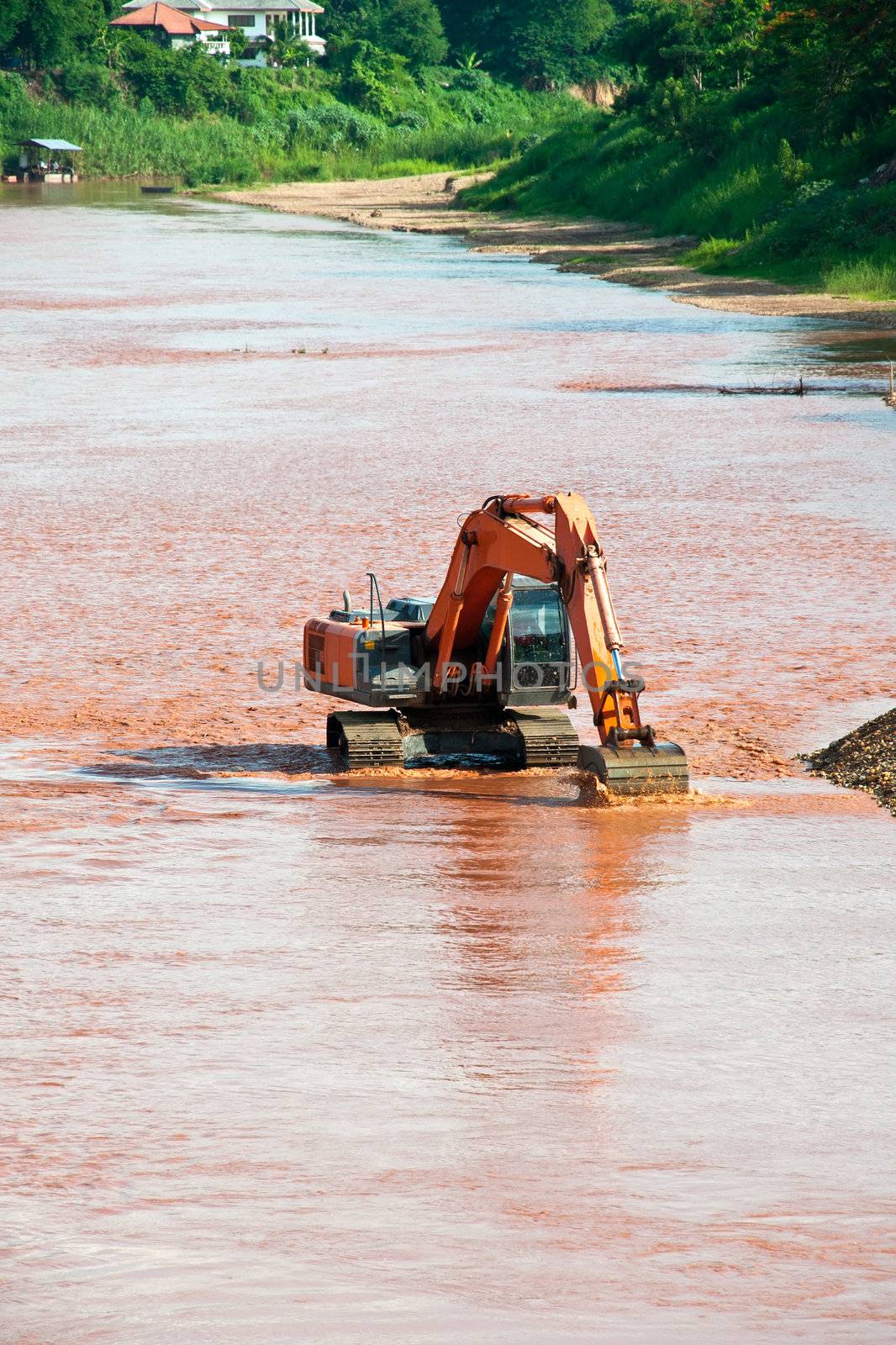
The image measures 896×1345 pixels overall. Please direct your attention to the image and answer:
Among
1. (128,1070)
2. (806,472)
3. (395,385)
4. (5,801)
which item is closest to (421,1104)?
(128,1070)

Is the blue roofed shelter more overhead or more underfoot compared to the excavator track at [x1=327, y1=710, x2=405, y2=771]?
more overhead

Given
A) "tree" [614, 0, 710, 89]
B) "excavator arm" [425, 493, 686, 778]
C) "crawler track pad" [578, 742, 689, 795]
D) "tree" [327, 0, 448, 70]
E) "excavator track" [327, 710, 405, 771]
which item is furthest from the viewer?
"tree" [327, 0, 448, 70]

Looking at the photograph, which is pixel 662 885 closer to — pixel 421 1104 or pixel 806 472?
pixel 421 1104

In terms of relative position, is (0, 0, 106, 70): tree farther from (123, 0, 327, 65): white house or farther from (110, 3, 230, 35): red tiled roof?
(123, 0, 327, 65): white house

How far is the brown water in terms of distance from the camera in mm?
6469

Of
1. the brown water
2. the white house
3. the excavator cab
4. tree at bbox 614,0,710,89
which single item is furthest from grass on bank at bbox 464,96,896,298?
the white house

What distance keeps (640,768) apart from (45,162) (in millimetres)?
117658

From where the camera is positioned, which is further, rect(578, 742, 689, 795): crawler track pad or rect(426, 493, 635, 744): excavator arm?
rect(578, 742, 689, 795): crawler track pad

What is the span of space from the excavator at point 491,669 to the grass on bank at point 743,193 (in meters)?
36.4

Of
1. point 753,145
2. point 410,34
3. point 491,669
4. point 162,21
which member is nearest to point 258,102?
point 410,34

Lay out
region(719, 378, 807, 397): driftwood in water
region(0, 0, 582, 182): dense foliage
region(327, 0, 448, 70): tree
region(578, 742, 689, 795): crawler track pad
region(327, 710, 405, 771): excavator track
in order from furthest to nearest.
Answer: region(327, 0, 448, 70): tree → region(0, 0, 582, 182): dense foliage → region(719, 378, 807, 397): driftwood in water → region(327, 710, 405, 771): excavator track → region(578, 742, 689, 795): crawler track pad

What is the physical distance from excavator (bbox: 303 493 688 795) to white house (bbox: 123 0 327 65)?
514 ft

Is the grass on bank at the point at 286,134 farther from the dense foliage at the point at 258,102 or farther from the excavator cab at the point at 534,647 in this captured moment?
the excavator cab at the point at 534,647

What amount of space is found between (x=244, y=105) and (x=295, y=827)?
4984 inches
